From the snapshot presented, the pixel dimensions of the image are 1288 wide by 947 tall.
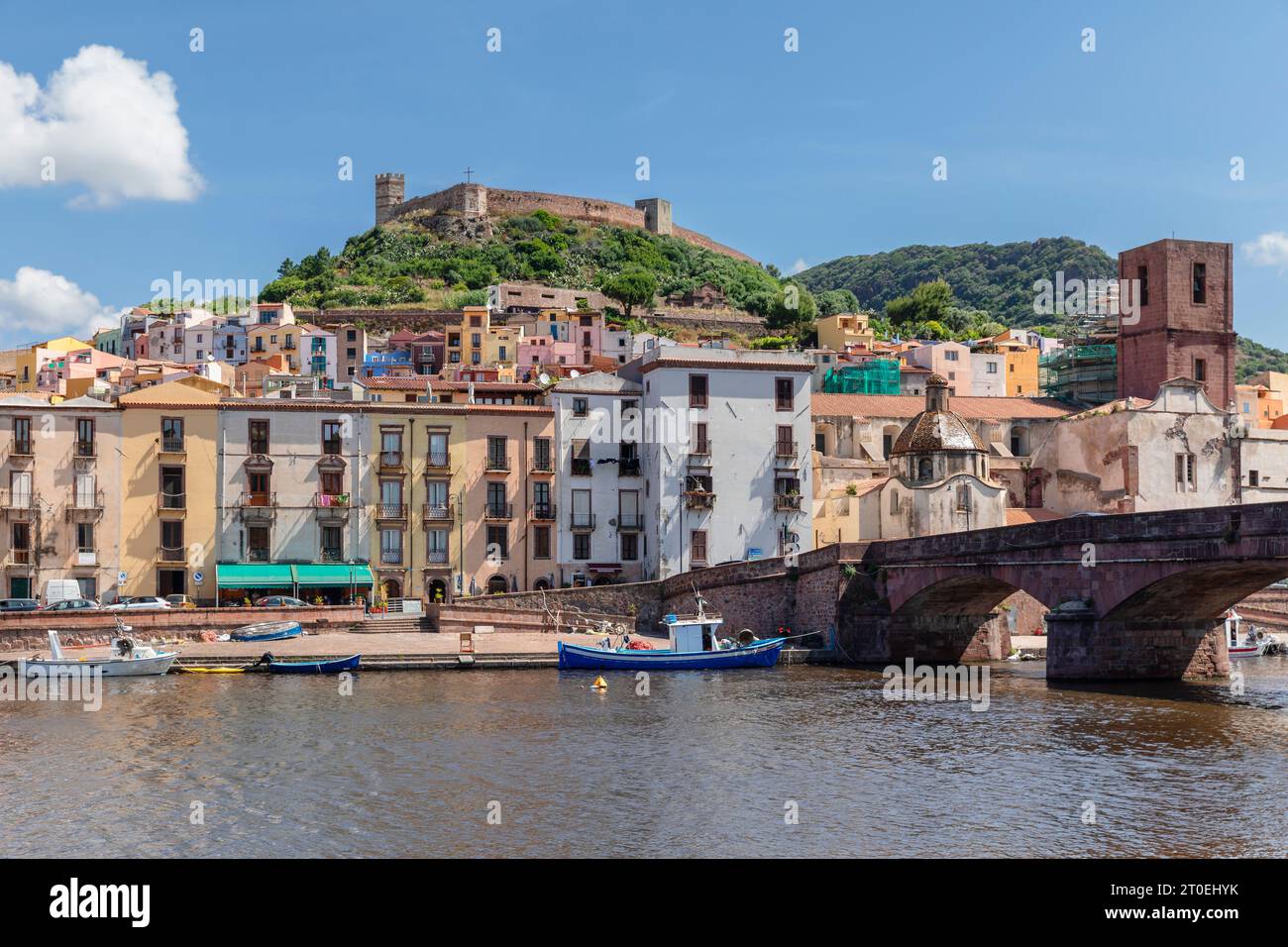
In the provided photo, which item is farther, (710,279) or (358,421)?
(710,279)

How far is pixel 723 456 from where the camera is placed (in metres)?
73.4

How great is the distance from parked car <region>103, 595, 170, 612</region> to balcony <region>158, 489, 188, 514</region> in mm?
4514

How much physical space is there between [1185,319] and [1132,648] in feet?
149

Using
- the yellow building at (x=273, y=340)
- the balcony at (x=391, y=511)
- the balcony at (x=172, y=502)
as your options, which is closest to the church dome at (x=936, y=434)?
the balcony at (x=391, y=511)

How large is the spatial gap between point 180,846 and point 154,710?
19.7 meters

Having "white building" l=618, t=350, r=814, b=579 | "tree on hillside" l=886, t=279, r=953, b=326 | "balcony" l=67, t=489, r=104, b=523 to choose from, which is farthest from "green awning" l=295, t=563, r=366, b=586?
"tree on hillside" l=886, t=279, r=953, b=326

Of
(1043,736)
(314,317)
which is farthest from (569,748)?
(314,317)

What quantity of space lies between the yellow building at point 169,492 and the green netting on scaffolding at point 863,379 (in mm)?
52277

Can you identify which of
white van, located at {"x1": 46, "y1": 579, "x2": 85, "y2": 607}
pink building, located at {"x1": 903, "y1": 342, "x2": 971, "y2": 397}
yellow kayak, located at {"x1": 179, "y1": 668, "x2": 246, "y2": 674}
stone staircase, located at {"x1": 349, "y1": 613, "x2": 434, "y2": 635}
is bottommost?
yellow kayak, located at {"x1": 179, "y1": 668, "x2": 246, "y2": 674}

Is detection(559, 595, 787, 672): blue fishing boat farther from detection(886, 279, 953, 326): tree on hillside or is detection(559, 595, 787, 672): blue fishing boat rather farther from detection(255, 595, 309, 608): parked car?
detection(886, 279, 953, 326): tree on hillside

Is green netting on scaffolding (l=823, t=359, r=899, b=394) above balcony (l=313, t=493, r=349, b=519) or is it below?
above

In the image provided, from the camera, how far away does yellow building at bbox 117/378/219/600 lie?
226 feet

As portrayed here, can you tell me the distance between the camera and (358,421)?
234 feet

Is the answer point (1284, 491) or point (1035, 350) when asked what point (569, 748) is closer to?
point (1284, 491)
